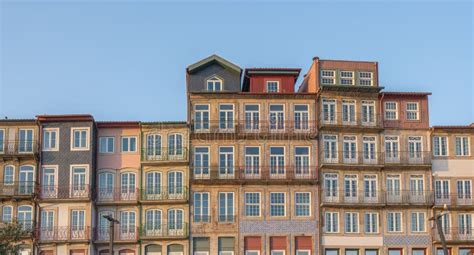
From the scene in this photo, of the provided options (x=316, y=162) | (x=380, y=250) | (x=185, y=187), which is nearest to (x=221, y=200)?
(x=185, y=187)

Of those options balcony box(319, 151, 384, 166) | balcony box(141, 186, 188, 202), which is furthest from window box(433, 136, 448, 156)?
balcony box(141, 186, 188, 202)

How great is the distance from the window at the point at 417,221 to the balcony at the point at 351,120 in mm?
7690

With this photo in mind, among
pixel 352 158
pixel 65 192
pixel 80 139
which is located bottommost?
pixel 65 192

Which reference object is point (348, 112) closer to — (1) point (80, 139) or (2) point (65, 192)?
(1) point (80, 139)

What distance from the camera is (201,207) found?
7200cm

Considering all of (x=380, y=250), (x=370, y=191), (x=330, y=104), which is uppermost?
(x=330, y=104)

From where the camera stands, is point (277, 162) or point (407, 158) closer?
point (277, 162)

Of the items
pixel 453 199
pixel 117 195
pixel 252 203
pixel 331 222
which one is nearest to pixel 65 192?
pixel 117 195

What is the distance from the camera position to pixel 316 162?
72.8 metres

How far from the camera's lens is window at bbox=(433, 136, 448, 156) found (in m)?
75.0

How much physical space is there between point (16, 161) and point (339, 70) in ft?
88.5

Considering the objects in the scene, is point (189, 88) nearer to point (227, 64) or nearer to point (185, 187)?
point (227, 64)

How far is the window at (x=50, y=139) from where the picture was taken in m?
72.9

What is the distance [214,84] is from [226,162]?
22.0 ft
